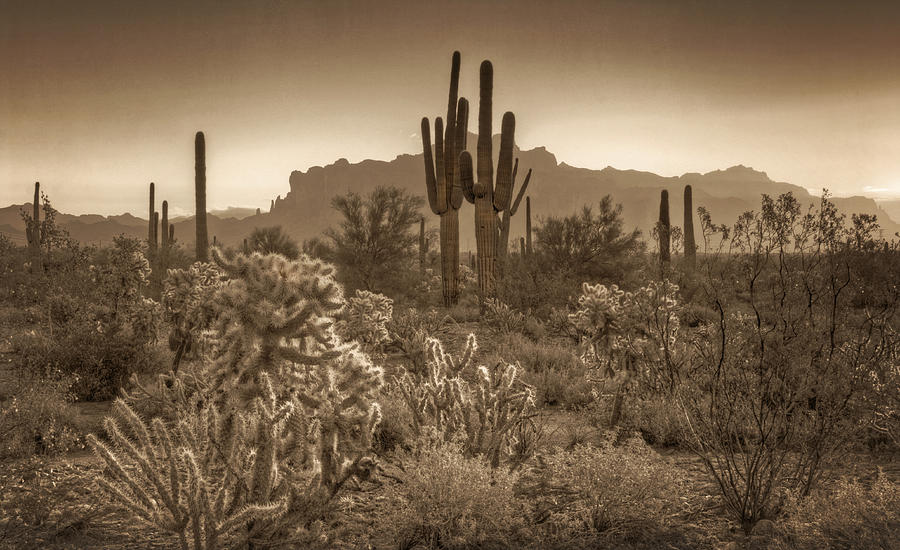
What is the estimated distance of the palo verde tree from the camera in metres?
23.0

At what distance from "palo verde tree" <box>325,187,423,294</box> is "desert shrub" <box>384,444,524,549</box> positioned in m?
18.4

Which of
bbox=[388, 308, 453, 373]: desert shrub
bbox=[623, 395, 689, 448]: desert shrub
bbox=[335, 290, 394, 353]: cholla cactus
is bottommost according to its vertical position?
bbox=[623, 395, 689, 448]: desert shrub

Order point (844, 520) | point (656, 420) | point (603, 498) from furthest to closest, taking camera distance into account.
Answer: point (656, 420) → point (603, 498) → point (844, 520)

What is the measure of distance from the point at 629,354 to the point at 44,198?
15.0 metres

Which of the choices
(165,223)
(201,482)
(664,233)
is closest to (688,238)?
(664,233)

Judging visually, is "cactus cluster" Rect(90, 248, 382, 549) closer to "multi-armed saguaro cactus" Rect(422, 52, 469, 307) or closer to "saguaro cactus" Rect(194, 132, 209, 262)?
"multi-armed saguaro cactus" Rect(422, 52, 469, 307)

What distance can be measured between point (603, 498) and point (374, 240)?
66.7ft

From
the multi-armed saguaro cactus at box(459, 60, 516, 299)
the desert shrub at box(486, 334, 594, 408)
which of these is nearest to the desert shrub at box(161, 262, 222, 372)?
the desert shrub at box(486, 334, 594, 408)

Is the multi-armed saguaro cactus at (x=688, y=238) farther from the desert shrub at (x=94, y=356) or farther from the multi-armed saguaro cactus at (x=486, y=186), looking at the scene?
the desert shrub at (x=94, y=356)

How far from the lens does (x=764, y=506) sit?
4242mm

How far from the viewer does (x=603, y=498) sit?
4.29 meters

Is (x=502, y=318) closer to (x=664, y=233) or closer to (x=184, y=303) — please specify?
(x=664, y=233)

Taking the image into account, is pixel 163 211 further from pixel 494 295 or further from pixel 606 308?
pixel 606 308

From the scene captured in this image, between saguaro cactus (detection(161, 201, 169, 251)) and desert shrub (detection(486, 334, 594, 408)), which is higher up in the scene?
saguaro cactus (detection(161, 201, 169, 251))
